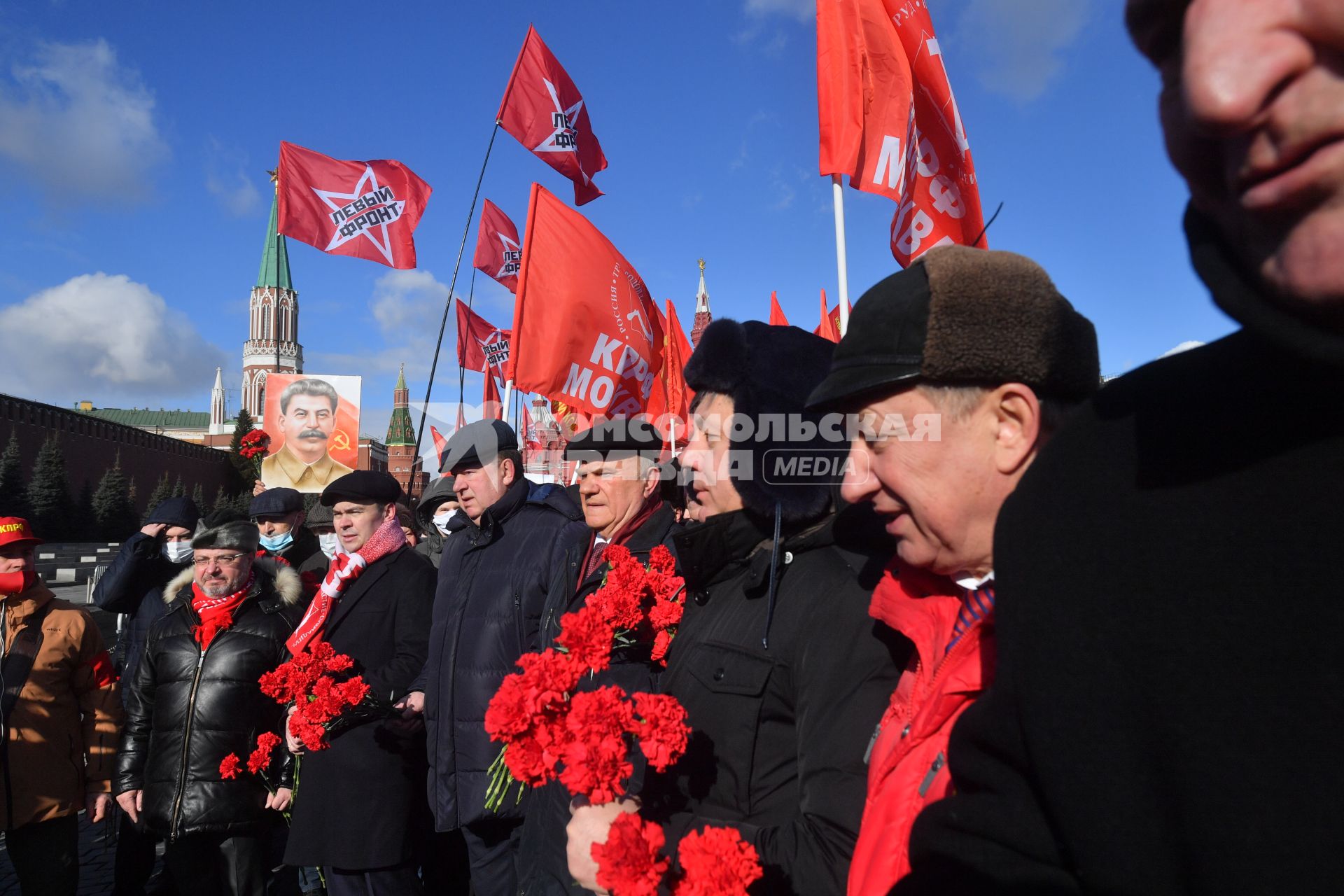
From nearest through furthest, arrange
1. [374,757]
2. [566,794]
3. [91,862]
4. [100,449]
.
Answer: [566,794] < [374,757] < [91,862] < [100,449]

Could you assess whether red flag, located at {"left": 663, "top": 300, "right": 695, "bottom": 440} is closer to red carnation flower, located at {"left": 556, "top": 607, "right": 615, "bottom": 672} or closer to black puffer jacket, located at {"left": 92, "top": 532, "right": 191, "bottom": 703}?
black puffer jacket, located at {"left": 92, "top": 532, "right": 191, "bottom": 703}

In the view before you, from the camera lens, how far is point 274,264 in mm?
118188

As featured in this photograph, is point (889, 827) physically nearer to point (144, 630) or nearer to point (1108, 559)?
point (1108, 559)

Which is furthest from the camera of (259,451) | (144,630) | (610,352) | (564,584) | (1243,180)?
(259,451)

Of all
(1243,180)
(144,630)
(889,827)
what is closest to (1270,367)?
(1243,180)

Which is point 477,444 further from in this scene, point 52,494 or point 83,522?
point 83,522

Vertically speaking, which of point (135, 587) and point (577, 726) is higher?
point (577, 726)

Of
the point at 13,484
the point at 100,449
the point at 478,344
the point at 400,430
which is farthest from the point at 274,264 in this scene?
the point at 478,344

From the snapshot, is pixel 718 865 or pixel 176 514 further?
pixel 176 514

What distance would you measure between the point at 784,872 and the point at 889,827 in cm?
36

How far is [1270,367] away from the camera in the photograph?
2.12 feet

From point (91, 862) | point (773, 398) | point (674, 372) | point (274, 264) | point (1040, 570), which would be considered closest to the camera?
point (1040, 570)

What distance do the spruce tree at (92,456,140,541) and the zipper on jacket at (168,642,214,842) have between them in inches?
1947

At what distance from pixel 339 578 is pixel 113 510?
169ft
